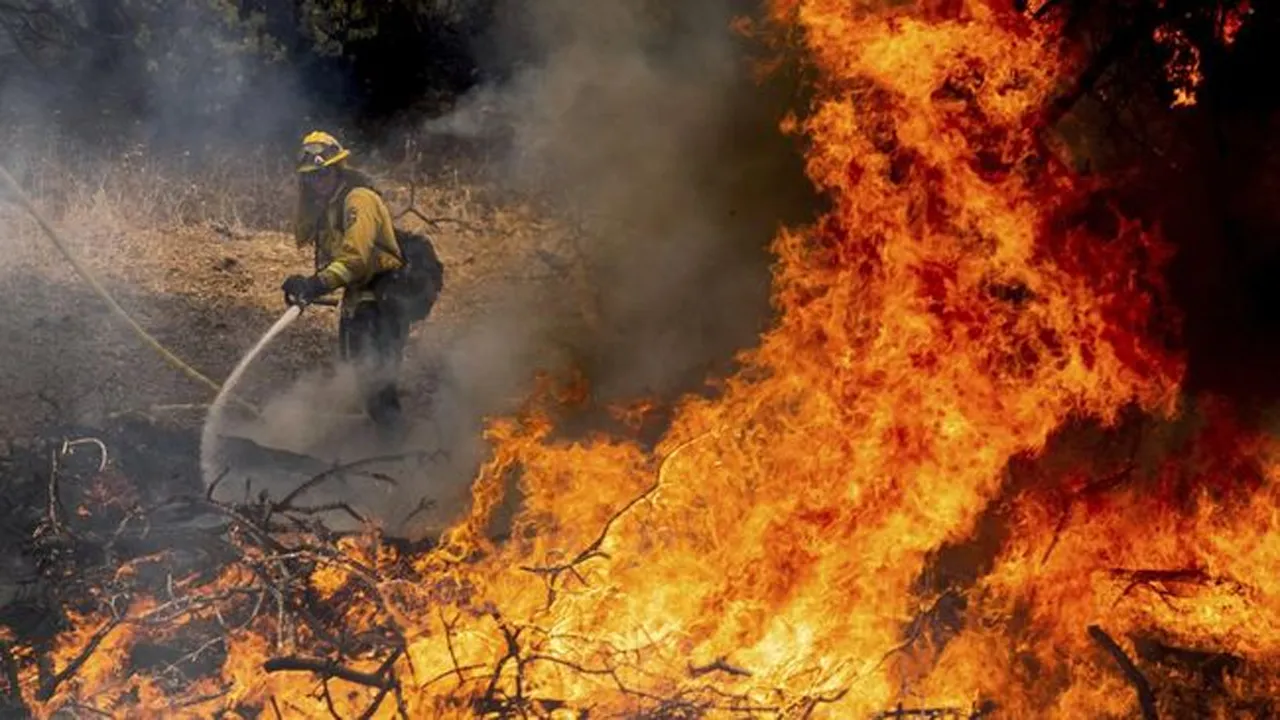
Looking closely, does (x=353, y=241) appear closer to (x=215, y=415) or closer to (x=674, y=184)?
A: (x=215, y=415)

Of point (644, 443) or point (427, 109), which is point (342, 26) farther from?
point (644, 443)

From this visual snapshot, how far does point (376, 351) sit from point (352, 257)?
815mm

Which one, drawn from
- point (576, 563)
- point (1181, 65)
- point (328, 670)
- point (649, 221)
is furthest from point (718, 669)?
point (649, 221)

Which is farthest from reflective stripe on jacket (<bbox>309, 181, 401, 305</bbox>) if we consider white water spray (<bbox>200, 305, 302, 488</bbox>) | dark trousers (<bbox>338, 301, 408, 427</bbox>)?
white water spray (<bbox>200, 305, 302, 488</bbox>)

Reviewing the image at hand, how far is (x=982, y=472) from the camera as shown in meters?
5.40

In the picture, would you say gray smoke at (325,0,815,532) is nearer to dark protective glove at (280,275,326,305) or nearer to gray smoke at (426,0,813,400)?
gray smoke at (426,0,813,400)

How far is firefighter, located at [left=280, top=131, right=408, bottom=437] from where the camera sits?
255 inches

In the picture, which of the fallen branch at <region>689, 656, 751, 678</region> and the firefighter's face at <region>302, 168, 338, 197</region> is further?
the firefighter's face at <region>302, 168, 338, 197</region>

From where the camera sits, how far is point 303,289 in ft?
20.7

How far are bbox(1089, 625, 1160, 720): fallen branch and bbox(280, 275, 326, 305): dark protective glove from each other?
454cm

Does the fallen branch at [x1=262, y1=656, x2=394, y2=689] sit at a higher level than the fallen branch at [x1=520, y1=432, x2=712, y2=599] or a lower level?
lower

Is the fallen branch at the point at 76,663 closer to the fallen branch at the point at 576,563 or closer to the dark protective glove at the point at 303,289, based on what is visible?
the fallen branch at the point at 576,563

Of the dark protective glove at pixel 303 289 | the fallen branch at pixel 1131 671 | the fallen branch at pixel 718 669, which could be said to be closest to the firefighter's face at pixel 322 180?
the dark protective glove at pixel 303 289

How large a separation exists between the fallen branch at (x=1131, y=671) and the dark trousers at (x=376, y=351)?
14.8ft
